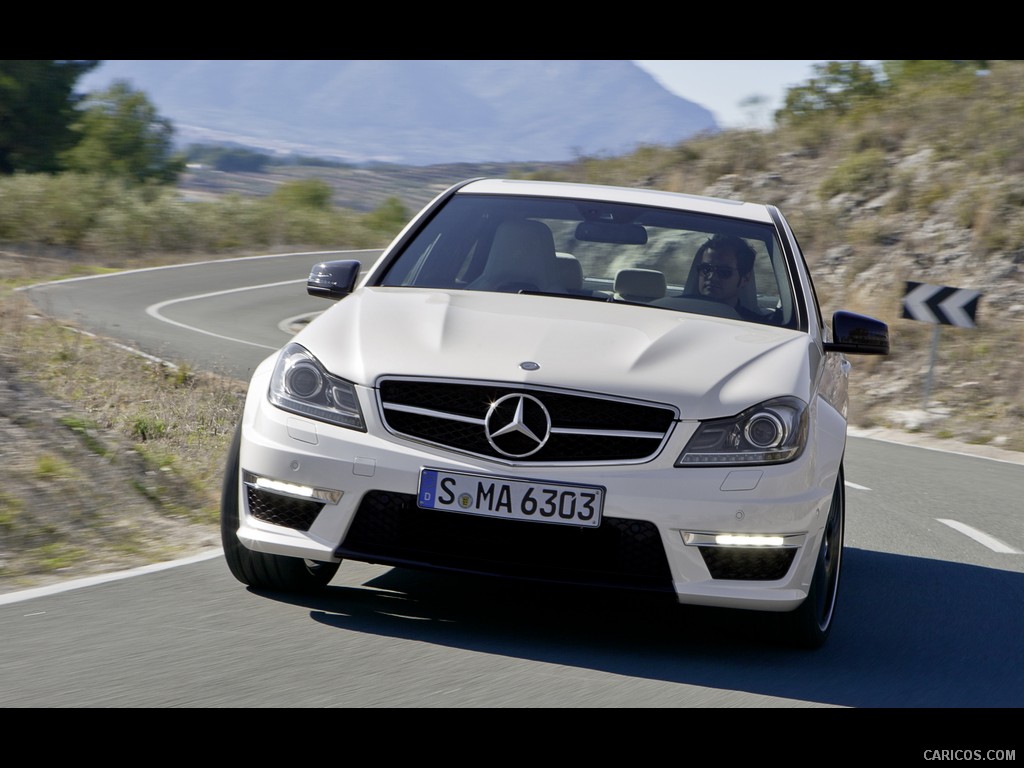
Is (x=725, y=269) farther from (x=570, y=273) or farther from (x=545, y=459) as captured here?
(x=545, y=459)

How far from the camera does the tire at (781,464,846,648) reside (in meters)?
Result: 4.51

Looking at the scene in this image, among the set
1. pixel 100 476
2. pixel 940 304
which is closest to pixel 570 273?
pixel 100 476

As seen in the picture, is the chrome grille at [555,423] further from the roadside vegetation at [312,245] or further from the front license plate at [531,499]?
the roadside vegetation at [312,245]

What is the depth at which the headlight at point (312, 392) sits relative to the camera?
4.30m

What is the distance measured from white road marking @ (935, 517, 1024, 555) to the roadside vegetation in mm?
4401

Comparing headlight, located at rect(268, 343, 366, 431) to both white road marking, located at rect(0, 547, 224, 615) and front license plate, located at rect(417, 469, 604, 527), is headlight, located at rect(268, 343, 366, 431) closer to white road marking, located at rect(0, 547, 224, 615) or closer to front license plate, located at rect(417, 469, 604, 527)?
front license plate, located at rect(417, 469, 604, 527)

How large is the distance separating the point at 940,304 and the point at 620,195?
12303 millimetres

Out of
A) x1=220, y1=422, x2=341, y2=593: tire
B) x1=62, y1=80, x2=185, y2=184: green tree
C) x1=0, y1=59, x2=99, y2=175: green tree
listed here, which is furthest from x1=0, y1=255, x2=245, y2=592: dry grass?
x1=62, y1=80, x2=185, y2=184: green tree

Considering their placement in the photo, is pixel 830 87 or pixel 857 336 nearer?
pixel 857 336

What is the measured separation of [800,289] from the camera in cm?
548

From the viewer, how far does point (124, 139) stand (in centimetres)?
6397

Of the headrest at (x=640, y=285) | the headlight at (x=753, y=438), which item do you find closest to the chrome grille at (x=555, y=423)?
the headlight at (x=753, y=438)
